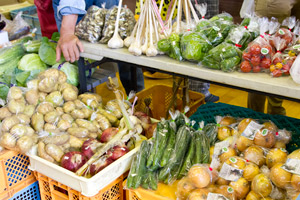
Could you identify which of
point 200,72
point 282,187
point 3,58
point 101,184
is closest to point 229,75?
point 200,72

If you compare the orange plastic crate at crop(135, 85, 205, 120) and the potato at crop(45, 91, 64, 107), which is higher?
the potato at crop(45, 91, 64, 107)

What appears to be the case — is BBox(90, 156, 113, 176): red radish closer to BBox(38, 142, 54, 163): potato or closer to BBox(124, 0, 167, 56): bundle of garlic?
BBox(38, 142, 54, 163): potato

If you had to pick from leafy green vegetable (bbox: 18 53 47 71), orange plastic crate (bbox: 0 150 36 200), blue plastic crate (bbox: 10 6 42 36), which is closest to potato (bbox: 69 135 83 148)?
orange plastic crate (bbox: 0 150 36 200)

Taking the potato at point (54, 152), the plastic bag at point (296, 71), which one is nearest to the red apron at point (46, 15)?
the potato at point (54, 152)

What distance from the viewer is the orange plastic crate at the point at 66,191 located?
5.34ft

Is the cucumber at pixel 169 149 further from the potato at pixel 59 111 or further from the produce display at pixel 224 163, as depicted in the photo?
the potato at pixel 59 111

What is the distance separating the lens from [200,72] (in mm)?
1609

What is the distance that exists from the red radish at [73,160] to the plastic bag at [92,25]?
80cm

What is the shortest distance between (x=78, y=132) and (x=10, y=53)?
1.08 m

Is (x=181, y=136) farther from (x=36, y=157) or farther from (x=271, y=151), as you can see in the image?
(x=36, y=157)

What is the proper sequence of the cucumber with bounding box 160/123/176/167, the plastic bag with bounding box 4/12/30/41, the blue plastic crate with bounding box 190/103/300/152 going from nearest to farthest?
the cucumber with bounding box 160/123/176/167, the blue plastic crate with bounding box 190/103/300/152, the plastic bag with bounding box 4/12/30/41

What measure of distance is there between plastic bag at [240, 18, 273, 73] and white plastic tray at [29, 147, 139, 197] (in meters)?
0.71

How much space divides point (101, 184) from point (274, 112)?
166cm

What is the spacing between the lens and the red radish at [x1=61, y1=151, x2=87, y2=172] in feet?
5.37
